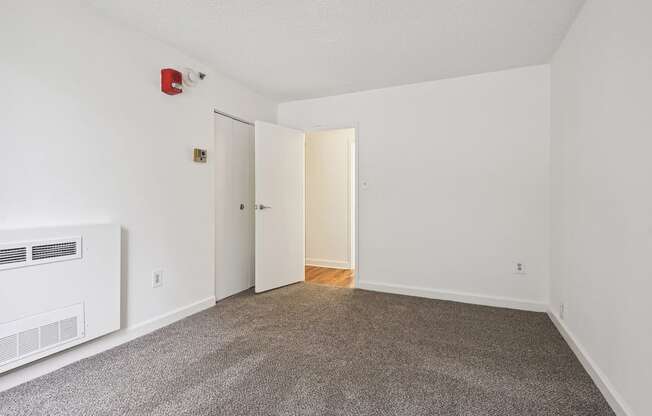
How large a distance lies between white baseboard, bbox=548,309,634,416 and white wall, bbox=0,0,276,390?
9.44ft

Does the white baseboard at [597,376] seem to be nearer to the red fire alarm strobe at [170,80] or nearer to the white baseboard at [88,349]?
the white baseboard at [88,349]

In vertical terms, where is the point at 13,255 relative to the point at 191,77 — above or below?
below

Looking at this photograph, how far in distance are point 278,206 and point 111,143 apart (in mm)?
1788

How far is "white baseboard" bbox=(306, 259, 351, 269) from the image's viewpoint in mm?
4823

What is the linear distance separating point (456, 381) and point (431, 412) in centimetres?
35

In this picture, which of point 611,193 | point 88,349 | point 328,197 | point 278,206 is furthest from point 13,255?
point 328,197

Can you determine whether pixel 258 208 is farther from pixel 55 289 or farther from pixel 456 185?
pixel 456 185

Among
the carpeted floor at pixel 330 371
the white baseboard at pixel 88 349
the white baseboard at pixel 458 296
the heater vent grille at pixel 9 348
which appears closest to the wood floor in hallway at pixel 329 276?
the white baseboard at pixel 458 296

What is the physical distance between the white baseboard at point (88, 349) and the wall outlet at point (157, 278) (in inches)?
10.2

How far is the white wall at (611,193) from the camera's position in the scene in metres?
1.35

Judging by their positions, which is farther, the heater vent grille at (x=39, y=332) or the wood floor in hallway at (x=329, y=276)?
the wood floor in hallway at (x=329, y=276)

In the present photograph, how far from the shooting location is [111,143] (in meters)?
2.19

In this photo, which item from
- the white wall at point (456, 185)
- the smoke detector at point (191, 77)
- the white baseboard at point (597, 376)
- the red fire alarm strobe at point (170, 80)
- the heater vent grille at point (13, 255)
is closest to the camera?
the white baseboard at point (597, 376)

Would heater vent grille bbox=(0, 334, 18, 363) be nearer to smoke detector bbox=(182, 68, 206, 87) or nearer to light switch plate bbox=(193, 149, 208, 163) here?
light switch plate bbox=(193, 149, 208, 163)
